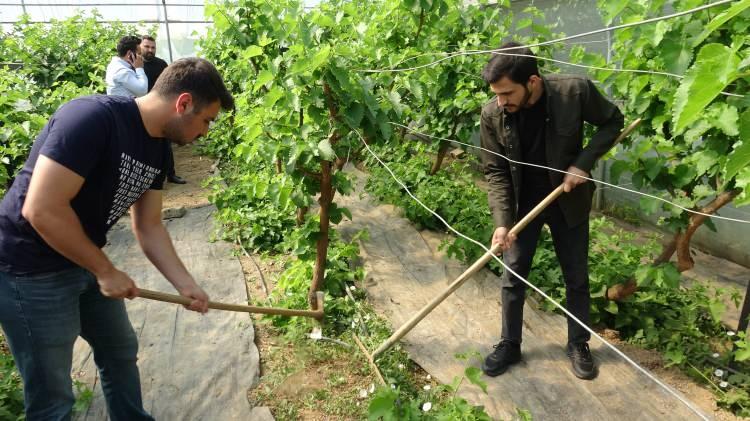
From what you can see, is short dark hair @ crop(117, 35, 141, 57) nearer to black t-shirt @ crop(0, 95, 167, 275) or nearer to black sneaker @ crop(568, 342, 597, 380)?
black t-shirt @ crop(0, 95, 167, 275)

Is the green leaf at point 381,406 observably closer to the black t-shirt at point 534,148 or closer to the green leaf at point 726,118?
the black t-shirt at point 534,148

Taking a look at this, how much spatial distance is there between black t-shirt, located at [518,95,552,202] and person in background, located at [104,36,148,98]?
12.5 feet

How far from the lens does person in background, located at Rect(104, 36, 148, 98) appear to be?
16.5 ft

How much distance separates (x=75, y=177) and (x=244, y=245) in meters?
3.17

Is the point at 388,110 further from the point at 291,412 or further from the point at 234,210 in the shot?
the point at 234,210

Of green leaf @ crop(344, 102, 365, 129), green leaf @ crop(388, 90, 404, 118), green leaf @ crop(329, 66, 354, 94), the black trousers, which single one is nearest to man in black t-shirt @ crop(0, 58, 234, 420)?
green leaf @ crop(329, 66, 354, 94)

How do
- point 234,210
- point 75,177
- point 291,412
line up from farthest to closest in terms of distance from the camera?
point 234,210 < point 291,412 < point 75,177

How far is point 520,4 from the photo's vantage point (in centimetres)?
693

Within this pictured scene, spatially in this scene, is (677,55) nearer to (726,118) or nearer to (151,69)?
(726,118)

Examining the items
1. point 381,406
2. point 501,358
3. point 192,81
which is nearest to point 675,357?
point 501,358

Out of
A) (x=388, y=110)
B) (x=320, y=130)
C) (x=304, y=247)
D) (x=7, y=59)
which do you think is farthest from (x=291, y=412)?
(x=7, y=59)

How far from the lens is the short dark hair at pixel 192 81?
1803mm

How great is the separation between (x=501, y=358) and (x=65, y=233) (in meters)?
2.32

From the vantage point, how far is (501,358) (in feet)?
9.86
